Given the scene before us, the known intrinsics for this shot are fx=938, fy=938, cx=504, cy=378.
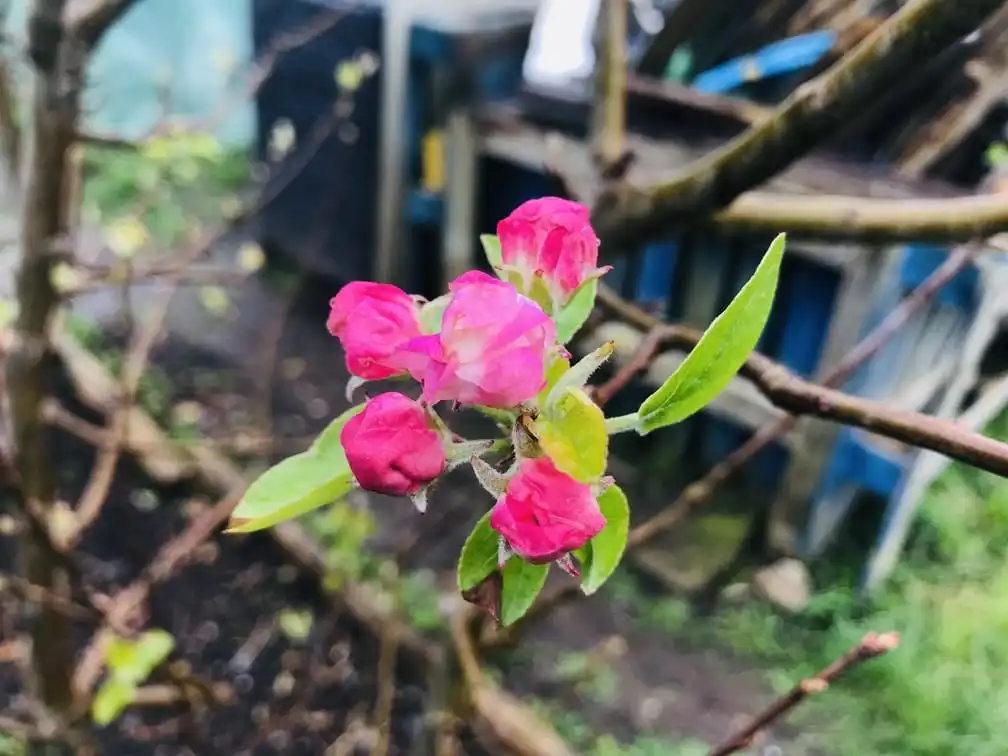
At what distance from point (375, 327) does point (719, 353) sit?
12 centimetres

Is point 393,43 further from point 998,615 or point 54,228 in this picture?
point 998,615

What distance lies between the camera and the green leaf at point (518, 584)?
0.36 meters

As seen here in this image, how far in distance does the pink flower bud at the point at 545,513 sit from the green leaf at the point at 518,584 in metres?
0.04

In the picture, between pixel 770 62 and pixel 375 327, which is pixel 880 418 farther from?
pixel 770 62

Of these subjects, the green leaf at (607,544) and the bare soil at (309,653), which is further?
the bare soil at (309,653)

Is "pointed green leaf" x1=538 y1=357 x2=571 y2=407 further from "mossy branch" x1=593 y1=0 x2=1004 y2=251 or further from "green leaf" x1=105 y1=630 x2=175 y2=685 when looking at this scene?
"green leaf" x1=105 y1=630 x2=175 y2=685

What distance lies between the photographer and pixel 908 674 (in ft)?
5.90

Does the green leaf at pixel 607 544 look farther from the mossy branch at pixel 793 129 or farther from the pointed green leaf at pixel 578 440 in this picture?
the mossy branch at pixel 793 129

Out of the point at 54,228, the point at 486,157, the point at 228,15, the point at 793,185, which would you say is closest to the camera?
the point at 54,228

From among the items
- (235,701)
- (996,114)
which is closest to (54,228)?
(235,701)

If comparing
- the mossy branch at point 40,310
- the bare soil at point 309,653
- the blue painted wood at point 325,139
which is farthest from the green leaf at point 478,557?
the blue painted wood at point 325,139

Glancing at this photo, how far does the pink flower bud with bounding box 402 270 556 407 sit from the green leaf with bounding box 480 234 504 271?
0.08 m

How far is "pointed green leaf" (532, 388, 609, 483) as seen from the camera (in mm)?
319

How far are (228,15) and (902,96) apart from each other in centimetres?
252
